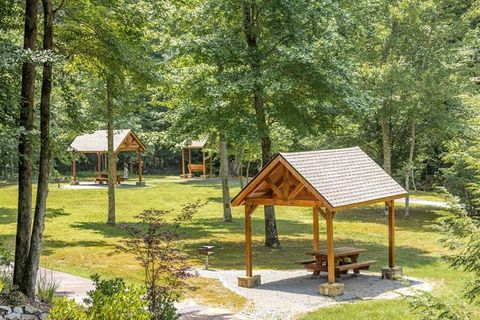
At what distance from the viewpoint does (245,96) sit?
73.2ft

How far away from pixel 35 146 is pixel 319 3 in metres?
11.4

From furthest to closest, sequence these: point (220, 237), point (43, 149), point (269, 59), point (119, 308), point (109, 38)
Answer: point (220, 237) < point (269, 59) < point (109, 38) < point (43, 149) < point (119, 308)

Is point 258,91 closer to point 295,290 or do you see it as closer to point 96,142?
point 295,290

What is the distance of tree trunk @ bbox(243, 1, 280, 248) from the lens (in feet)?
66.9

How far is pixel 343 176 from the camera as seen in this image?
17234mm

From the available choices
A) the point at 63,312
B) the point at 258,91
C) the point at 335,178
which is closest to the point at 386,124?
the point at 258,91

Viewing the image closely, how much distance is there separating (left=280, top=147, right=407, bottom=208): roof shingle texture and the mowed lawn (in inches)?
74.9

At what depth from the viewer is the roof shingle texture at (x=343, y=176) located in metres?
16.0

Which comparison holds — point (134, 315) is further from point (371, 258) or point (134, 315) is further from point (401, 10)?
point (401, 10)

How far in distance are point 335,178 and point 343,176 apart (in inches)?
18.9

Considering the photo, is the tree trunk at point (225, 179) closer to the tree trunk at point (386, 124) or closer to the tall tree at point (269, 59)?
the tall tree at point (269, 59)

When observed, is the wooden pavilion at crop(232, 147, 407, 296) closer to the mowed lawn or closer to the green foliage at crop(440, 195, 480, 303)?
the mowed lawn

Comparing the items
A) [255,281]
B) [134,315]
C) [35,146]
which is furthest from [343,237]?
[134,315]

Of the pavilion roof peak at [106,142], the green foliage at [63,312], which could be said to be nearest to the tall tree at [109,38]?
the green foliage at [63,312]
